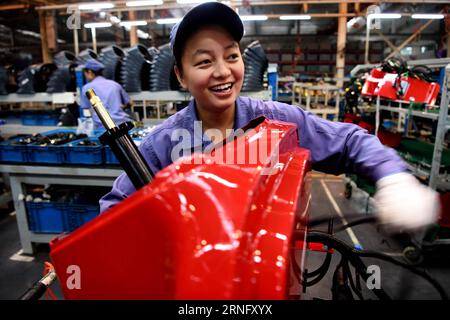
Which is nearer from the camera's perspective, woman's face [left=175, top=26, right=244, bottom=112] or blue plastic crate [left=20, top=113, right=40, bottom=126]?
woman's face [left=175, top=26, right=244, bottom=112]

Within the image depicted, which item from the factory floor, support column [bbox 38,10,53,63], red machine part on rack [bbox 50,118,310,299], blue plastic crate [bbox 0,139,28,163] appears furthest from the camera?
support column [bbox 38,10,53,63]

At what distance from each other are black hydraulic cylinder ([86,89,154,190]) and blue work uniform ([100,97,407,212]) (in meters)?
0.25

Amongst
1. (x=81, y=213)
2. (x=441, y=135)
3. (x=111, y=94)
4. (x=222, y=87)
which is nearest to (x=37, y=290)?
(x=222, y=87)

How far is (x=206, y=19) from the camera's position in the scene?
973 mm

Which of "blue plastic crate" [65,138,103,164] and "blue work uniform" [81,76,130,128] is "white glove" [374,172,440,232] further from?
"blue work uniform" [81,76,130,128]

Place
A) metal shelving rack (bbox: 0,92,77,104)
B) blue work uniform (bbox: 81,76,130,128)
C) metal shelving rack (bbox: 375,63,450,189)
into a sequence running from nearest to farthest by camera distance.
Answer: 1. metal shelving rack (bbox: 375,63,450,189)
2. blue work uniform (bbox: 81,76,130,128)
3. metal shelving rack (bbox: 0,92,77,104)

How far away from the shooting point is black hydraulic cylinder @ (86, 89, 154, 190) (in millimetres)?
749

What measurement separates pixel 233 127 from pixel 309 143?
31cm

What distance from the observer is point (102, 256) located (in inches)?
20.5

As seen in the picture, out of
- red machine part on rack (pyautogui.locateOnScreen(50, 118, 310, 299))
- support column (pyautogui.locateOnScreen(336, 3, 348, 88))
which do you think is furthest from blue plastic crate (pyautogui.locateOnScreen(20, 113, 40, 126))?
support column (pyautogui.locateOnScreen(336, 3, 348, 88))

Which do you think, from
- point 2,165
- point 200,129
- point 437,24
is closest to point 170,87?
point 2,165

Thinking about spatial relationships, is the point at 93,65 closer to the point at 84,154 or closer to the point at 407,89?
the point at 84,154
